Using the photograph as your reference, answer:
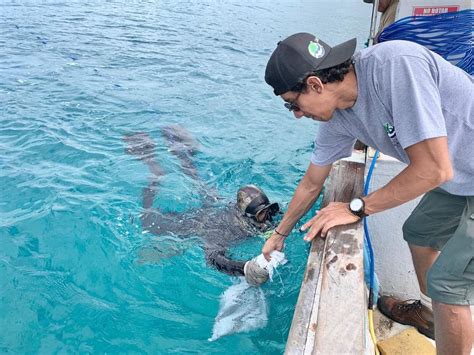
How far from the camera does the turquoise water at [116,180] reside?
3.88m

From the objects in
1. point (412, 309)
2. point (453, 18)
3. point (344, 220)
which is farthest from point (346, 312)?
point (453, 18)

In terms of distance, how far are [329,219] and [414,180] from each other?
0.56 metres

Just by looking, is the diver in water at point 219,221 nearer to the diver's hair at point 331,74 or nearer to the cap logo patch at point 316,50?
the diver's hair at point 331,74

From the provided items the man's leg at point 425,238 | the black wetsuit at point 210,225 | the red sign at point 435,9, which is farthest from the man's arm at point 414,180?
the red sign at point 435,9

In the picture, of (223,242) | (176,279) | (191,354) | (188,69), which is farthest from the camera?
(188,69)

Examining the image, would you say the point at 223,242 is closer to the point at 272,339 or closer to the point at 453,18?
the point at 272,339

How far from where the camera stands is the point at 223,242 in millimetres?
4859

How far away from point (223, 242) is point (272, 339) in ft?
4.62

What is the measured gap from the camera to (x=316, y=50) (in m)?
2.12

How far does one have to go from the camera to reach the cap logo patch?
6.89 feet

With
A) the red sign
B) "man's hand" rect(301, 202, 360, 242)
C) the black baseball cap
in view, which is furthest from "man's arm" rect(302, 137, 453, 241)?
the red sign

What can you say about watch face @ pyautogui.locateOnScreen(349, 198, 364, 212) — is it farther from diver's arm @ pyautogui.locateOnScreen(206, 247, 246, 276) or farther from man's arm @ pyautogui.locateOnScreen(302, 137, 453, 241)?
diver's arm @ pyautogui.locateOnScreen(206, 247, 246, 276)

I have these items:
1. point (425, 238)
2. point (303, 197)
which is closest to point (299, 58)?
point (303, 197)

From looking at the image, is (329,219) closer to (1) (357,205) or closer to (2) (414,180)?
(1) (357,205)
